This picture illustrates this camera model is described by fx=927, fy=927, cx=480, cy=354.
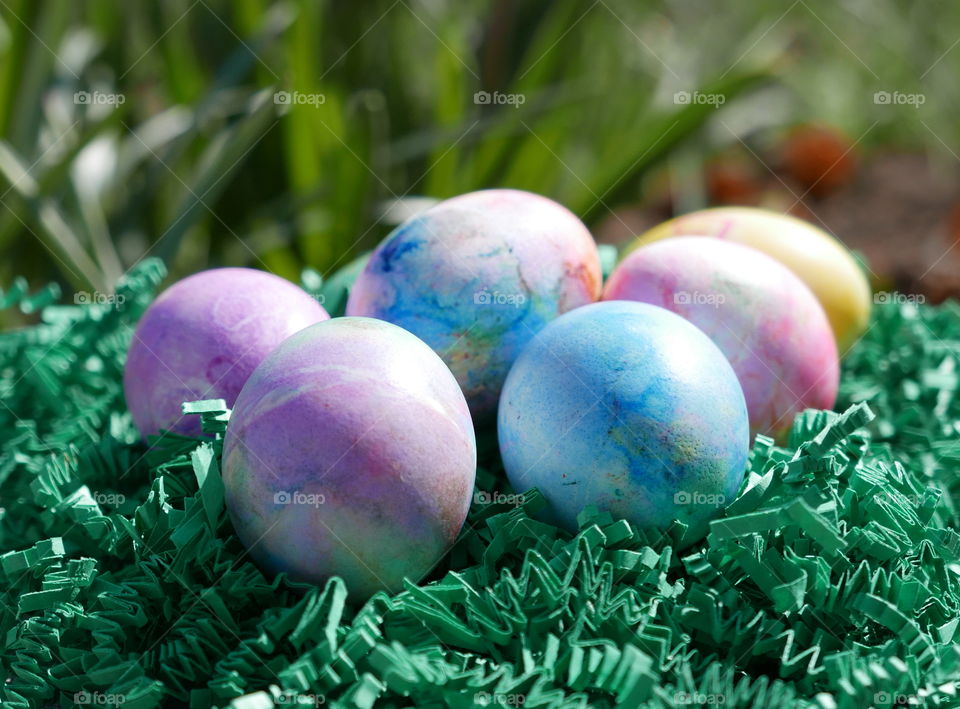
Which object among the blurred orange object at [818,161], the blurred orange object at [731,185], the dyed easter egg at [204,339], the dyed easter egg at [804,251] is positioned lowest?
the dyed easter egg at [204,339]

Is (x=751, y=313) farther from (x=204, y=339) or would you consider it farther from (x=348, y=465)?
(x=204, y=339)

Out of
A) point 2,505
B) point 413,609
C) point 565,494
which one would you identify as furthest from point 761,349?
point 2,505

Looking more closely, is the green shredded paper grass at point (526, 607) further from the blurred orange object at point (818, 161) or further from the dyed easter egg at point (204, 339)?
the blurred orange object at point (818, 161)

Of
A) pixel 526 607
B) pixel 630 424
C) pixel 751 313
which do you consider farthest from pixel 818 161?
pixel 526 607

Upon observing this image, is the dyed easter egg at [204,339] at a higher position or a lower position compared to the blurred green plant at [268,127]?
lower

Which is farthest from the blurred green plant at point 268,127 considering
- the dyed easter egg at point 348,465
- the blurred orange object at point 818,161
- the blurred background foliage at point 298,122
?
the dyed easter egg at point 348,465

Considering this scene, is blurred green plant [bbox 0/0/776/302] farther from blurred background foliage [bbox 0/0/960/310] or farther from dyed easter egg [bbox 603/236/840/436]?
dyed easter egg [bbox 603/236/840/436]
